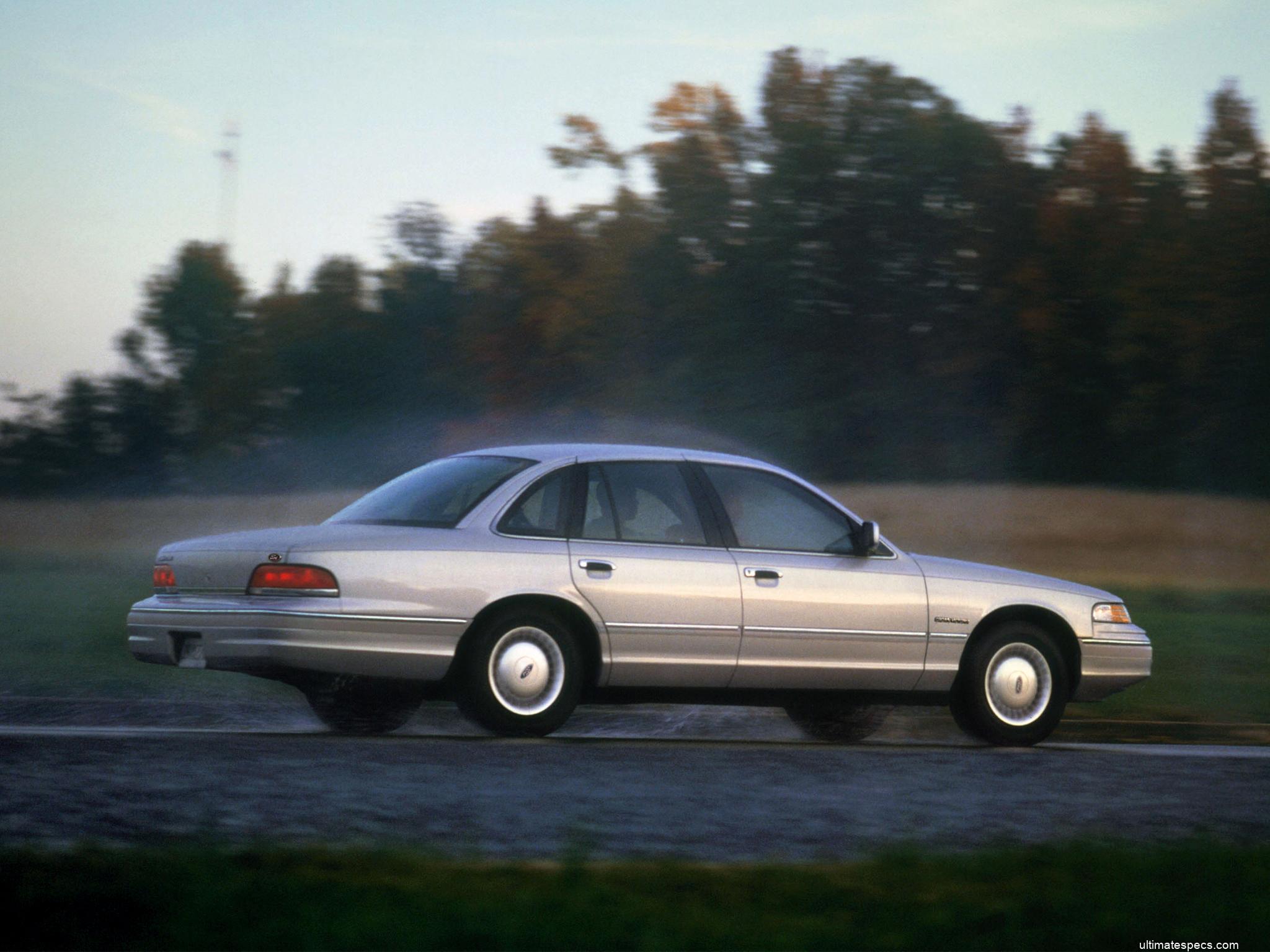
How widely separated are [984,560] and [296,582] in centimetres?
3022

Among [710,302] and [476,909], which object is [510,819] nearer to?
[476,909]

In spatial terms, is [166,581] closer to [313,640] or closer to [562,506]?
[313,640]

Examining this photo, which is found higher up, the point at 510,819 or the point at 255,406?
the point at 255,406

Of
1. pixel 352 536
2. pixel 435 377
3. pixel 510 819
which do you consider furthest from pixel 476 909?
pixel 435 377

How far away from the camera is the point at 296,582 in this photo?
25.8ft

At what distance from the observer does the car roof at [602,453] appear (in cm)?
884

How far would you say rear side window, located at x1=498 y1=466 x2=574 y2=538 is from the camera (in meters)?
8.41

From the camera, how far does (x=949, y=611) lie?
30.2 ft

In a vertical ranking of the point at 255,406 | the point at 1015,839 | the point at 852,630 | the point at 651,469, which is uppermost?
the point at 255,406

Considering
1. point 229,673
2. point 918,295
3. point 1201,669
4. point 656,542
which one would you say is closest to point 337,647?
point 656,542

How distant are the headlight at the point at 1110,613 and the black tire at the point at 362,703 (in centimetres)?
373

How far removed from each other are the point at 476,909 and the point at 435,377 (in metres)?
54.4

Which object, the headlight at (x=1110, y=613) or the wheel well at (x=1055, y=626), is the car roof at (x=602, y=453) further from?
the headlight at (x=1110, y=613)

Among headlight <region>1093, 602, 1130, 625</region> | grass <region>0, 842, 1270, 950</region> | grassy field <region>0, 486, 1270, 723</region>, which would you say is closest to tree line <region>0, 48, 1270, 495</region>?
grassy field <region>0, 486, 1270, 723</region>
